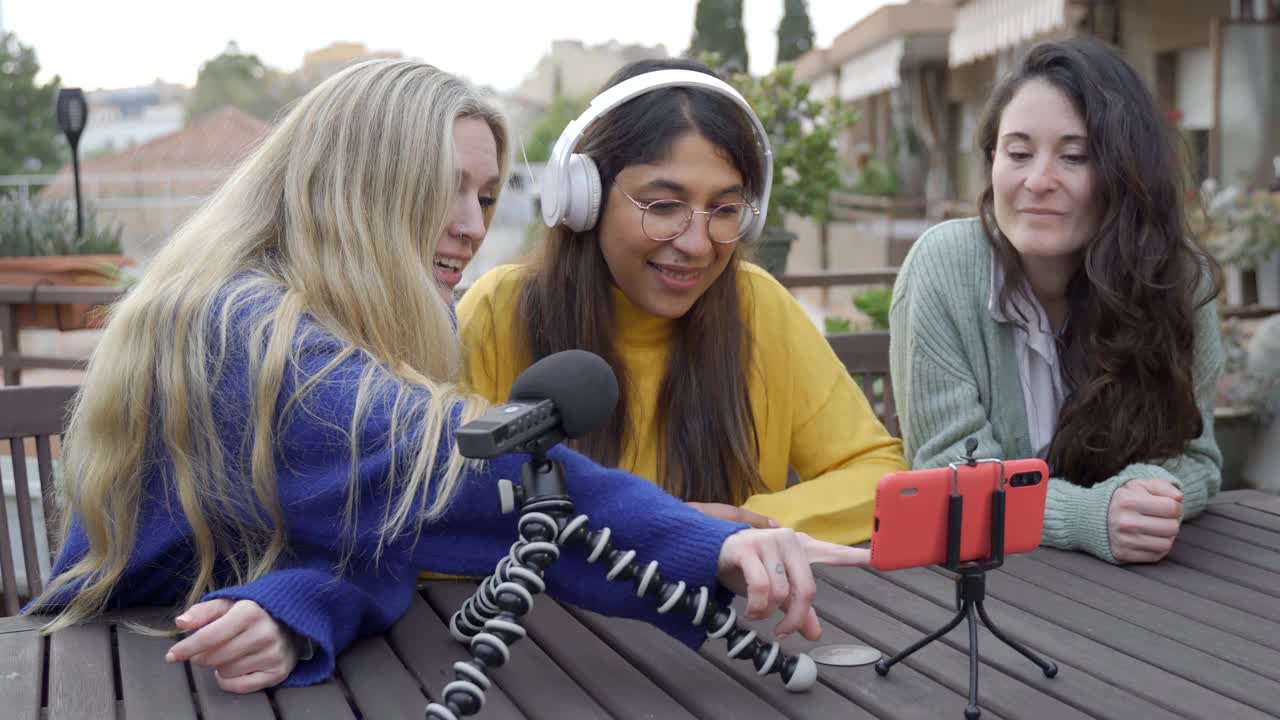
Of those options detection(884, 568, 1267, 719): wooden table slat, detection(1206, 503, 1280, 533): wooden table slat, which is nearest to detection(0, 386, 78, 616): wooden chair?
detection(884, 568, 1267, 719): wooden table slat

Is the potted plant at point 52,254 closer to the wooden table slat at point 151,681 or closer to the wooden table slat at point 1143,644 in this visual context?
the wooden table slat at point 151,681

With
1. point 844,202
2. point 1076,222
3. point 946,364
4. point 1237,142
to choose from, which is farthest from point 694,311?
point 844,202

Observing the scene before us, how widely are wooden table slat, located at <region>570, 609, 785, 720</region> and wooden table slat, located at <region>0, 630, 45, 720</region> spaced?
710 millimetres

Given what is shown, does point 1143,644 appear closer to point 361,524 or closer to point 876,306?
point 361,524

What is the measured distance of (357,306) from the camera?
1.74 m

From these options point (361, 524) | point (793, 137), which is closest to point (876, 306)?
point (793, 137)

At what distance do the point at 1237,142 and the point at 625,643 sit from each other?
789 cm

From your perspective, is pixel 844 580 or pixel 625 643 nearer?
pixel 625 643

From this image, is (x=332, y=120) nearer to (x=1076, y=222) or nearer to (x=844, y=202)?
(x=1076, y=222)

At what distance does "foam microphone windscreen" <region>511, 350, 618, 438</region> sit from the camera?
4.13 ft

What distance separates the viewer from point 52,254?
7.01m

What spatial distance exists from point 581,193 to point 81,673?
112cm

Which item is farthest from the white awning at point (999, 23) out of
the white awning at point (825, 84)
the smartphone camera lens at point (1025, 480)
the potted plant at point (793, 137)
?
the white awning at point (825, 84)

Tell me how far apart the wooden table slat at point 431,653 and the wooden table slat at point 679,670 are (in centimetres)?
19
